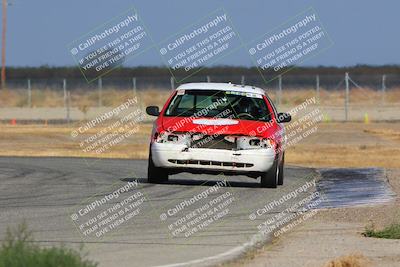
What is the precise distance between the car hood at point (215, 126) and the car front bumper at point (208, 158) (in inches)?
11.3

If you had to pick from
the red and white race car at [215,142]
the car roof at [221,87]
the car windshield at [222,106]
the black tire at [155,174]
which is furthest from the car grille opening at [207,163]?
the car roof at [221,87]

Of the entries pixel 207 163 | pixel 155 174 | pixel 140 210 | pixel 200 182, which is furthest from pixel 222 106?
pixel 140 210

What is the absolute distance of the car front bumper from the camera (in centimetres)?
2042

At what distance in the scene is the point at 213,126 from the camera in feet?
67.1

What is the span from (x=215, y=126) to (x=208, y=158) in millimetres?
521

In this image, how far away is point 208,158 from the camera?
20.4 metres

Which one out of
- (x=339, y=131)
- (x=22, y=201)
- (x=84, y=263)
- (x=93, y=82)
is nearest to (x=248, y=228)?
(x=22, y=201)

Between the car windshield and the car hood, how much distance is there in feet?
0.93

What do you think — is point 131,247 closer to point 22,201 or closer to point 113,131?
point 22,201

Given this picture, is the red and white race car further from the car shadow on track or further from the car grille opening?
the car shadow on track

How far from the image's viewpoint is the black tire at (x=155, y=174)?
21141 mm

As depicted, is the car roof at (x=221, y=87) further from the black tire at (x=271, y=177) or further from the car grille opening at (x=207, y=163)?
the car grille opening at (x=207, y=163)

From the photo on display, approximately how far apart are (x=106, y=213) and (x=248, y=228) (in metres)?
2.26

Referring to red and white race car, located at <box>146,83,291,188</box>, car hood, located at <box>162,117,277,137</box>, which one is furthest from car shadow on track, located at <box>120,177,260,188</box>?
Answer: car hood, located at <box>162,117,277,137</box>
